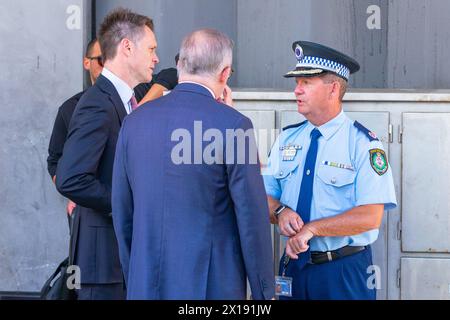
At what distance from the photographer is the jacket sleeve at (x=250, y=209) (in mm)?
3143

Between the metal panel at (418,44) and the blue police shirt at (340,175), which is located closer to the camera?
the blue police shirt at (340,175)

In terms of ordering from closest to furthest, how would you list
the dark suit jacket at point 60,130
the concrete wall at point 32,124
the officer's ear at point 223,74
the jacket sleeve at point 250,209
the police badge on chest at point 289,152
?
1. the jacket sleeve at point 250,209
2. the officer's ear at point 223,74
3. the police badge on chest at point 289,152
4. the dark suit jacket at point 60,130
5. the concrete wall at point 32,124

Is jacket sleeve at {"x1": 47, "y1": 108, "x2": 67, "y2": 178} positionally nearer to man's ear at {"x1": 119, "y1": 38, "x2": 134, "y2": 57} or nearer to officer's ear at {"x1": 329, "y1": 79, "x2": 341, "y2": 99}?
man's ear at {"x1": 119, "y1": 38, "x2": 134, "y2": 57}

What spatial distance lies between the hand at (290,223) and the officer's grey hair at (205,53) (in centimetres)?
88

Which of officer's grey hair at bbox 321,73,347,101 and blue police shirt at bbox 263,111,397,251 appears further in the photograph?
officer's grey hair at bbox 321,73,347,101

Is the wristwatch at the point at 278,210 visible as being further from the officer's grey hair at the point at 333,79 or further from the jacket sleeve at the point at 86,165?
the jacket sleeve at the point at 86,165

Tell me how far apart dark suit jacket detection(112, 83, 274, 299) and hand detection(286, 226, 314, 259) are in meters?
0.54

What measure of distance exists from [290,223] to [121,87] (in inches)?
37.2

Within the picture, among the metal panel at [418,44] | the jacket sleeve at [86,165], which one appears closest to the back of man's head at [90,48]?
the jacket sleeve at [86,165]

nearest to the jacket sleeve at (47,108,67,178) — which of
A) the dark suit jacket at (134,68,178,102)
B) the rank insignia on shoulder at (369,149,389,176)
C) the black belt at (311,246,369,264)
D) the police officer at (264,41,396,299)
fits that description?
the dark suit jacket at (134,68,178,102)

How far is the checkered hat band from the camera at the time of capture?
159 inches

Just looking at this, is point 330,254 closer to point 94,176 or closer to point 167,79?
point 94,176

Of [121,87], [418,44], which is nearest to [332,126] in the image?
[121,87]
